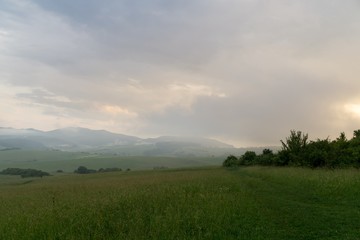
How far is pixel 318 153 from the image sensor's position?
47.6 metres

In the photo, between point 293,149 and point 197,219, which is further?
point 293,149

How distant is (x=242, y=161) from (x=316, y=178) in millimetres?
45111

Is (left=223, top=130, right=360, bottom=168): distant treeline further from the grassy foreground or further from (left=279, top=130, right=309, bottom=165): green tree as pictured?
the grassy foreground

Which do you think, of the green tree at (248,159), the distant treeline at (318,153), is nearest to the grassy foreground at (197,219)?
the distant treeline at (318,153)

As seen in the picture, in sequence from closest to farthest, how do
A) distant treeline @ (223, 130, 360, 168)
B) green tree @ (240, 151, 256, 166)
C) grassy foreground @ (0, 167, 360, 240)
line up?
1. grassy foreground @ (0, 167, 360, 240)
2. distant treeline @ (223, 130, 360, 168)
3. green tree @ (240, 151, 256, 166)

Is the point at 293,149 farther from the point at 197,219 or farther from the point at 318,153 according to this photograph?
the point at 197,219

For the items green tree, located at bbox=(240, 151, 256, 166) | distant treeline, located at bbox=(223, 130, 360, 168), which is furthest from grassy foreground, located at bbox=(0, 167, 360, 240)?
green tree, located at bbox=(240, 151, 256, 166)

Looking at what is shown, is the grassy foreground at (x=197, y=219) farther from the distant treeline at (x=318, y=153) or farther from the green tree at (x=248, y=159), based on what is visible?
the green tree at (x=248, y=159)

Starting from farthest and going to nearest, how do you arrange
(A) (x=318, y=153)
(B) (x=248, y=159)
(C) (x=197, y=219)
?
(B) (x=248, y=159) < (A) (x=318, y=153) < (C) (x=197, y=219)

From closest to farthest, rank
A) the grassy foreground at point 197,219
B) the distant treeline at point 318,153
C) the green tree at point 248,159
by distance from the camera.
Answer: the grassy foreground at point 197,219 → the distant treeline at point 318,153 → the green tree at point 248,159

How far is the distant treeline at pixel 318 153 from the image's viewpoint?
4394 centimetres

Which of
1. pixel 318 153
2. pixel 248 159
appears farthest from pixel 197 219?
pixel 248 159

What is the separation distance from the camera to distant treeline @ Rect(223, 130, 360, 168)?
43938 millimetres

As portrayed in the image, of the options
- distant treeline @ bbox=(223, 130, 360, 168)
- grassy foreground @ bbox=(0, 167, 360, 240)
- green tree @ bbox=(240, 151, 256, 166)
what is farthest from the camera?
green tree @ bbox=(240, 151, 256, 166)
